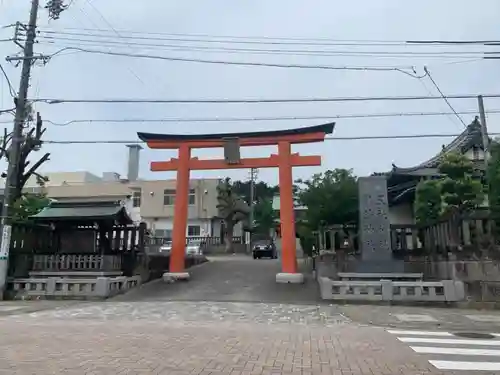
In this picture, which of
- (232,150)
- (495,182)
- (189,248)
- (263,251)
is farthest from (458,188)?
(263,251)

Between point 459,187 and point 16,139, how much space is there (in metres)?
16.1

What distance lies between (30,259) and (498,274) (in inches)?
663

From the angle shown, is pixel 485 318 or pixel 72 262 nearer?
pixel 485 318

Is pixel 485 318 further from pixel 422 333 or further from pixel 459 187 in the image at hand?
pixel 459 187

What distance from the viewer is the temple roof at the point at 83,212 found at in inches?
749

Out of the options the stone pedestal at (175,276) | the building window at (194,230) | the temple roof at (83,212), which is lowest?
the stone pedestal at (175,276)

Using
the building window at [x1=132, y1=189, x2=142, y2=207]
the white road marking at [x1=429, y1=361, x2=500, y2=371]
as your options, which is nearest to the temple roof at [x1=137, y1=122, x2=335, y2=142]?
the white road marking at [x1=429, y1=361, x2=500, y2=371]

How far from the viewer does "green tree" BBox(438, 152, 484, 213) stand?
1694 centimetres

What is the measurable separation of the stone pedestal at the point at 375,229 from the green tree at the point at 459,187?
2.26 metres

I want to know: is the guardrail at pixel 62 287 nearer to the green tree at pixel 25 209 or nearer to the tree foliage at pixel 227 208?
the green tree at pixel 25 209

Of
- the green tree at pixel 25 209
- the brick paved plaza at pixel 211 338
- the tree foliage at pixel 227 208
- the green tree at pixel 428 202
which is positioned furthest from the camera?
the tree foliage at pixel 227 208

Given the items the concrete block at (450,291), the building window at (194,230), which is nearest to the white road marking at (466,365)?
the concrete block at (450,291)

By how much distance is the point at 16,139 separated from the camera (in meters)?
17.2

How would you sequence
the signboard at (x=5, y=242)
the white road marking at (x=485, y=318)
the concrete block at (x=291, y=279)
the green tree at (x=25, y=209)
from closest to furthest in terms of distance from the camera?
1. the white road marking at (x=485, y=318)
2. the signboard at (x=5, y=242)
3. the concrete block at (x=291, y=279)
4. the green tree at (x=25, y=209)
